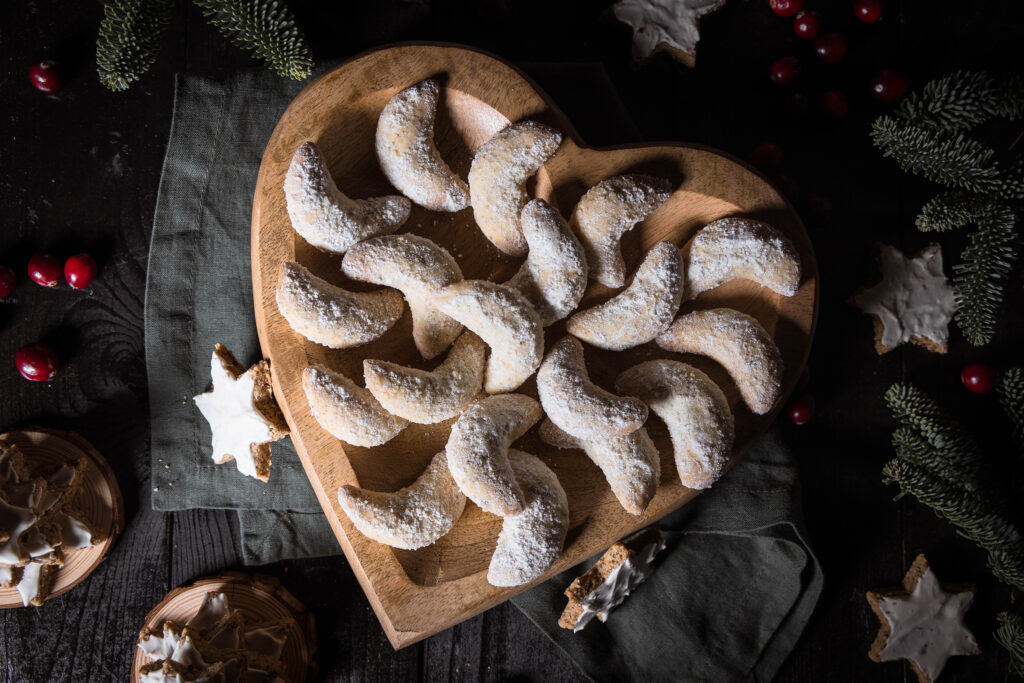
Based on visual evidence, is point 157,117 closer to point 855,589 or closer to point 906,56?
point 906,56

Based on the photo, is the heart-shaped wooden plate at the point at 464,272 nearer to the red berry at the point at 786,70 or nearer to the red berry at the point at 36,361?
the red berry at the point at 786,70

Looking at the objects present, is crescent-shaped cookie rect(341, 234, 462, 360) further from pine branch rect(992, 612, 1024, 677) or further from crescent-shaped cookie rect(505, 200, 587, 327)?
pine branch rect(992, 612, 1024, 677)

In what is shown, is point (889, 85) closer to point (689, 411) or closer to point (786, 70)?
point (786, 70)

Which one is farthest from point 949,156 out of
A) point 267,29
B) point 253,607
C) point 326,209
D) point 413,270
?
point 253,607

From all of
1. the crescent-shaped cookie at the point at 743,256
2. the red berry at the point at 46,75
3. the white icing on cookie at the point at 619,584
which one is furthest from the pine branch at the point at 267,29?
the white icing on cookie at the point at 619,584

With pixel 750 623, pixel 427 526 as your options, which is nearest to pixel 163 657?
pixel 427 526

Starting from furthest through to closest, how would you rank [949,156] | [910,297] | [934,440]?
[910,297] < [934,440] < [949,156]

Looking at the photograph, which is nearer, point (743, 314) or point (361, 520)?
point (361, 520)
